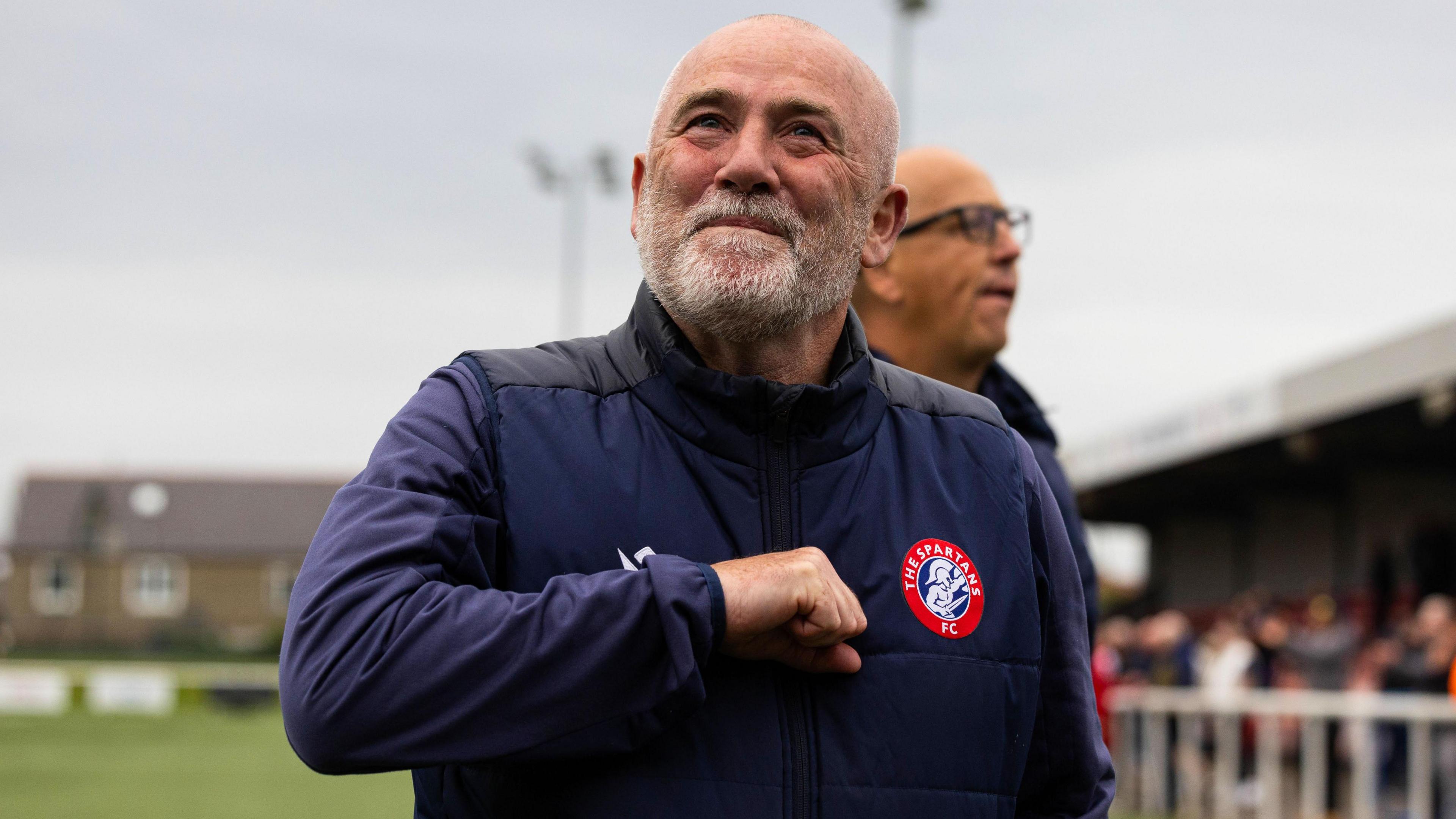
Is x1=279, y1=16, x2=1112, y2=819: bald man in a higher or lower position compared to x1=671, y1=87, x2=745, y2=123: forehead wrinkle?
lower

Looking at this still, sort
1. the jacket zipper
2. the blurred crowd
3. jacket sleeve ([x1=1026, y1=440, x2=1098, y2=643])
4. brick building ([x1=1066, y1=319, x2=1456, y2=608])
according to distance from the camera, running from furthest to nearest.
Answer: brick building ([x1=1066, y1=319, x2=1456, y2=608]) < the blurred crowd < jacket sleeve ([x1=1026, y1=440, x2=1098, y2=643]) < the jacket zipper

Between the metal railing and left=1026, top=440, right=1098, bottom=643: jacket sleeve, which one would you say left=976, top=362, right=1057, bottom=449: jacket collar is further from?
the metal railing

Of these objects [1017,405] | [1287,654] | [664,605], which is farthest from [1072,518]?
[1287,654]

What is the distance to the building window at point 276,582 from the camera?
69312mm

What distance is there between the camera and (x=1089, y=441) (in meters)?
26.5

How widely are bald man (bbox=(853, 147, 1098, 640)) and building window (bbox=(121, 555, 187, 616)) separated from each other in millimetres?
71439

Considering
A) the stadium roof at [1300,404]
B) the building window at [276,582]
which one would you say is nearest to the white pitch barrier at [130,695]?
the stadium roof at [1300,404]

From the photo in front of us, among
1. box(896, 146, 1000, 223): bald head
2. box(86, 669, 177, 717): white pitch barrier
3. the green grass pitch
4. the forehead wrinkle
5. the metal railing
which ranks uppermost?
box(896, 146, 1000, 223): bald head

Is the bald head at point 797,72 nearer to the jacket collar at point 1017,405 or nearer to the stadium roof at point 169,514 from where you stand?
the jacket collar at point 1017,405

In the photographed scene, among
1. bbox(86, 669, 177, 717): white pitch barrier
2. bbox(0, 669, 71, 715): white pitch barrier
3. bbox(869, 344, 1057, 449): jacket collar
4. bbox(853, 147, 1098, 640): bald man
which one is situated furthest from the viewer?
bbox(86, 669, 177, 717): white pitch barrier

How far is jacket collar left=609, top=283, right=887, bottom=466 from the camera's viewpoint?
197 cm

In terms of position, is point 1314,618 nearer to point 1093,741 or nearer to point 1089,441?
point 1089,441

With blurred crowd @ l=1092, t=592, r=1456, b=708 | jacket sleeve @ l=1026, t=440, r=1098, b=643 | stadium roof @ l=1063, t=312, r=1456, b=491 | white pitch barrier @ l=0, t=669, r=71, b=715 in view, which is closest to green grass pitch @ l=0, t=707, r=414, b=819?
white pitch barrier @ l=0, t=669, r=71, b=715

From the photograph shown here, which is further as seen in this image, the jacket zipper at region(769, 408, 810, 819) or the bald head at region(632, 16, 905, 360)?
the bald head at region(632, 16, 905, 360)
